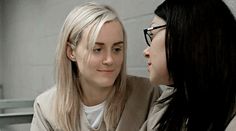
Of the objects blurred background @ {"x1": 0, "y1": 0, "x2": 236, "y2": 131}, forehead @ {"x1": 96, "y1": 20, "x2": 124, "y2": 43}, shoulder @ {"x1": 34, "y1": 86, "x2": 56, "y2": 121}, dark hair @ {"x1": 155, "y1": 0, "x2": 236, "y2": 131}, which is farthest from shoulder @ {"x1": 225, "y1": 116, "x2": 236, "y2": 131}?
shoulder @ {"x1": 34, "y1": 86, "x2": 56, "y2": 121}

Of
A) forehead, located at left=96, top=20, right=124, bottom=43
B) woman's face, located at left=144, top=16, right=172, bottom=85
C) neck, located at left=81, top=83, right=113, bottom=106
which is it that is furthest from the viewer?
neck, located at left=81, top=83, right=113, bottom=106

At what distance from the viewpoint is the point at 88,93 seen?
Result: 4.69ft

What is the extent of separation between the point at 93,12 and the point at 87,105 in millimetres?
409

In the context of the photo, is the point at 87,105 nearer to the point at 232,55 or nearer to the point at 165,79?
the point at 165,79

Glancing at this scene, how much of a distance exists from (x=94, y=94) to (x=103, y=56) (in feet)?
0.69

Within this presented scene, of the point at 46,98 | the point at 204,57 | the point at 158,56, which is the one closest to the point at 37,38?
the point at 46,98

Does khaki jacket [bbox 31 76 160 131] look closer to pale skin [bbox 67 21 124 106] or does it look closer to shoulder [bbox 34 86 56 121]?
shoulder [bbox 34 86 56 121]

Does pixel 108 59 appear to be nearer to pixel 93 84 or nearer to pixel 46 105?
pixel 93 84

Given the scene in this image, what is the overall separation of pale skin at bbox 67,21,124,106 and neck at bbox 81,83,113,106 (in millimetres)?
48

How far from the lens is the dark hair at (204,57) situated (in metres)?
0.87

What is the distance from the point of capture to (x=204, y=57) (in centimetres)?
87

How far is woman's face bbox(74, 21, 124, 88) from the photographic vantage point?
4.20 feet

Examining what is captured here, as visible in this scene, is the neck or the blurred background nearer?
the neck

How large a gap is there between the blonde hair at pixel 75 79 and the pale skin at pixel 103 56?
0.03 metres
